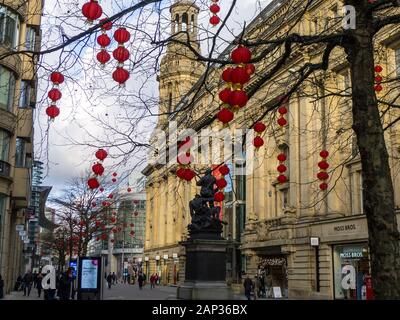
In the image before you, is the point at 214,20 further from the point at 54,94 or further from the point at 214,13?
the point at 54,94

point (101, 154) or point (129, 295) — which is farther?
point (129, 295)

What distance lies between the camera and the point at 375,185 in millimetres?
6898

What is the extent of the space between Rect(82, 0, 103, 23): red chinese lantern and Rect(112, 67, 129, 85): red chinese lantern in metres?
0.96

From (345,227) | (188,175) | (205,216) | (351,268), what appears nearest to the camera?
(188,175)

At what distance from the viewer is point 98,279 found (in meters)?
20.7

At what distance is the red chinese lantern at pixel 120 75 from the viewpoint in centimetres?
837

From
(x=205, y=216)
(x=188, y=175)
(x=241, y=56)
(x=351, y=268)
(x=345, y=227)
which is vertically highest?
(x=241, y=56)

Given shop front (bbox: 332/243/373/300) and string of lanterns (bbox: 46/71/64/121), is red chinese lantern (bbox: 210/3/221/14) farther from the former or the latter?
shop front (bbox: 332/243/373/300)

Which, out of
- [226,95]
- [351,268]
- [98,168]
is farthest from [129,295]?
[226,95]

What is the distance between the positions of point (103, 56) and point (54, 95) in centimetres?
103

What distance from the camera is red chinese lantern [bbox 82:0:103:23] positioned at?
7652 millimetres

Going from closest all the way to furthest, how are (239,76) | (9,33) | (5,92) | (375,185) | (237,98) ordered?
(375,185), (239,76), (237,98), (9,33), (5,92)
